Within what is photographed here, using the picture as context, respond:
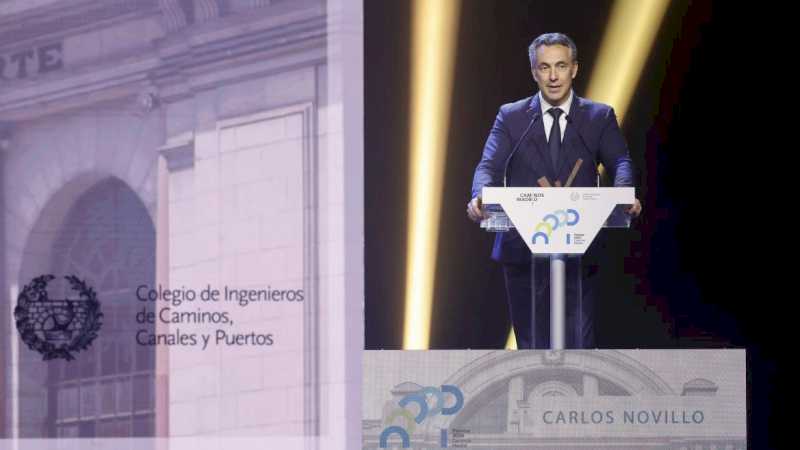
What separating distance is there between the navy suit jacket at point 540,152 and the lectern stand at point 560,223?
0.05m

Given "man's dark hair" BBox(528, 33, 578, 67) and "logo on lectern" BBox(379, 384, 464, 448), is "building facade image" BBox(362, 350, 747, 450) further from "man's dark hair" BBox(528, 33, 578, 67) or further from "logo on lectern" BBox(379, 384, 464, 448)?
"man's dark hair" BBox(528, 33, 578, 67)

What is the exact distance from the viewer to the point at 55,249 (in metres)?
4.92

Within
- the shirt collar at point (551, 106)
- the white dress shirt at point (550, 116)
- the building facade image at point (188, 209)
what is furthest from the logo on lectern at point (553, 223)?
the building facade image at point (188, 209)

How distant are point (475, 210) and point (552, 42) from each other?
2.37 feet

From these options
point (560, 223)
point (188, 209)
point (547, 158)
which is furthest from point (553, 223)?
point (188, 209)

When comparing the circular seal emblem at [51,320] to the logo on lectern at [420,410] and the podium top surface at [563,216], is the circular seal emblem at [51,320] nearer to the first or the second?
the logo on lectern at [420,410]

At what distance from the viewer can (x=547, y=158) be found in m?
4.91

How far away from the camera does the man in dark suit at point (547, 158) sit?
16.0 feet

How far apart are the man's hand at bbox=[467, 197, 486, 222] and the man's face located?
0.52 m

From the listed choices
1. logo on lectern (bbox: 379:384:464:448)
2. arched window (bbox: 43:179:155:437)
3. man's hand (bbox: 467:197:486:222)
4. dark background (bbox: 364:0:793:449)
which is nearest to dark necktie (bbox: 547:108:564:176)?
dark background (bbox: 364:0:793:449)

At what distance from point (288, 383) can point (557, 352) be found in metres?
1.05

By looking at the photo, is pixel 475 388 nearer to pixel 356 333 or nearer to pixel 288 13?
pixel 356 333

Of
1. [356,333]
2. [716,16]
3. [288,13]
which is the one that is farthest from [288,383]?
[716,16]

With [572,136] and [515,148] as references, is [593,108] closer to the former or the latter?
[572,136]
